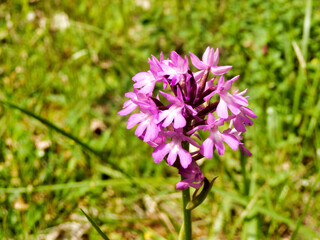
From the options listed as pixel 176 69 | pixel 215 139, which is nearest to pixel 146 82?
pixel 176 69

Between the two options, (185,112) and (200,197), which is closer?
(185,112)

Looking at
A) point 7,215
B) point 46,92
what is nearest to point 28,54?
point 46,92

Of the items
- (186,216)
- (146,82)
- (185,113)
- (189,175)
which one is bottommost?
(186,216)

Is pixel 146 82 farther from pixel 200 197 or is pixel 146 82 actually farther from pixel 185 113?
pixel 200 197

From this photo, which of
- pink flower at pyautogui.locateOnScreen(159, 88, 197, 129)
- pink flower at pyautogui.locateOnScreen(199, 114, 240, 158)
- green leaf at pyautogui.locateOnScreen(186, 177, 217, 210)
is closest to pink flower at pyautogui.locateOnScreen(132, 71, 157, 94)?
pink flower at pyautogui.locateOnScreen(159, 88, 197, 129)

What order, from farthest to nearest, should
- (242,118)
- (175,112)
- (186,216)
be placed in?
(186,216) < (242,118) < (175,112)

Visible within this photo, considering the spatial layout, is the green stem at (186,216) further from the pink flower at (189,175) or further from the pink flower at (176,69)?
the pink flower at (176,69)

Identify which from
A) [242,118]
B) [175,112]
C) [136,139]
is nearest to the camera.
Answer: [175,112]

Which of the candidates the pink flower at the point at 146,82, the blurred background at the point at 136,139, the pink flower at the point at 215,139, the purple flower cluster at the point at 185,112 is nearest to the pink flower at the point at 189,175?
the purple flower cluster at the point at 185,112

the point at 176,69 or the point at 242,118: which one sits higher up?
the point at 176,69
